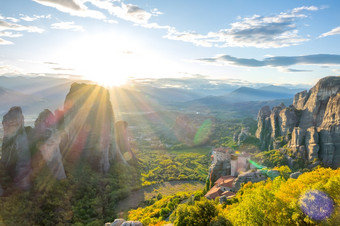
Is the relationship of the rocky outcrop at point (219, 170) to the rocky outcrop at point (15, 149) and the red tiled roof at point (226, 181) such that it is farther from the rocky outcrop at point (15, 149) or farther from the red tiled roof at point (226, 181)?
the rocky outcrop at point (15, 149)

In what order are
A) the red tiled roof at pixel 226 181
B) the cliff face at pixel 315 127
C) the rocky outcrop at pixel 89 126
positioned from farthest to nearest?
the rocky outcrop at pixel 89 126, the cliff face at pixel 315 127, the red tiled roof at pixel 226 181

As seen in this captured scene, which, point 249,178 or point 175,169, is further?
point 175,169

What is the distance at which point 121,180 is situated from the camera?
56.9 meters

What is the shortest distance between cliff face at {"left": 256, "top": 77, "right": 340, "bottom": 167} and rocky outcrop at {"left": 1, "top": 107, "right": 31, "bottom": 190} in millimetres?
64354

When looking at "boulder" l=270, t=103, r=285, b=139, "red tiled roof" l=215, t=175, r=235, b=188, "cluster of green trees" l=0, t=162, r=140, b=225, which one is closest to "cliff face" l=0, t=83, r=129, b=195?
"cluster of green trees" l=0, t=162, r=140, b=225

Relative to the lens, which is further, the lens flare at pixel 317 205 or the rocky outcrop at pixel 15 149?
the rocky outcrop at pixel 15 149

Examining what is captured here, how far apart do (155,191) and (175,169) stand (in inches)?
796

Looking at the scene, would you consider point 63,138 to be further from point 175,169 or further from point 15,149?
point 175,169

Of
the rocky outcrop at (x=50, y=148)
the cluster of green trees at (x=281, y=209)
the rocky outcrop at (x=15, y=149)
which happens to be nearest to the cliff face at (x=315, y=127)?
the cluster of green trees at (x=281, y=209)

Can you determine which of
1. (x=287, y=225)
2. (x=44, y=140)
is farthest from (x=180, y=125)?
(x=287, y=225)

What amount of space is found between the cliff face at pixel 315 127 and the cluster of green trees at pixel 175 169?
27.3 m

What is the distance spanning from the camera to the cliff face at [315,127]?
181 feet

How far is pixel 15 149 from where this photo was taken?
39094 millimetres

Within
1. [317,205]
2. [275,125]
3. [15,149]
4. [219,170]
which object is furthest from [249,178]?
[275,125]
